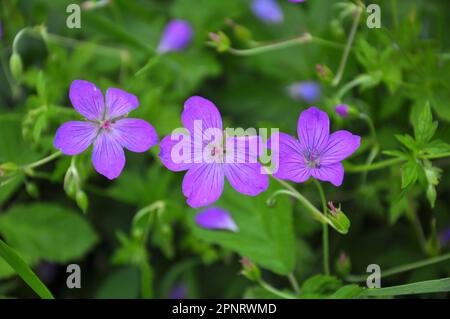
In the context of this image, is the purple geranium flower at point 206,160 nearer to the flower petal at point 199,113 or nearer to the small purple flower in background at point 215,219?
the flower petal at point 199,113

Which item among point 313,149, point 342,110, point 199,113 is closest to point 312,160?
point 313,149

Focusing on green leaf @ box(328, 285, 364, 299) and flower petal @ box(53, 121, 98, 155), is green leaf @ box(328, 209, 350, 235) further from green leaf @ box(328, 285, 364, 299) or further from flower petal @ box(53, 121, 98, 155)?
flower petal @ box(53, 121, 98, 155)

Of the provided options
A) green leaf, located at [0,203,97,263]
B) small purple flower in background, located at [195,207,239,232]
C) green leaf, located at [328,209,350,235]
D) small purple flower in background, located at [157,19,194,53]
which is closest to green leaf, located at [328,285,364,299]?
green leaf, located at [328,209,350,235]

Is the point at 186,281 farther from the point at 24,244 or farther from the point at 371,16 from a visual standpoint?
the point at 371,16

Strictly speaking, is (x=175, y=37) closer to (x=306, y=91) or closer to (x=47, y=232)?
(x=306, y=91)
